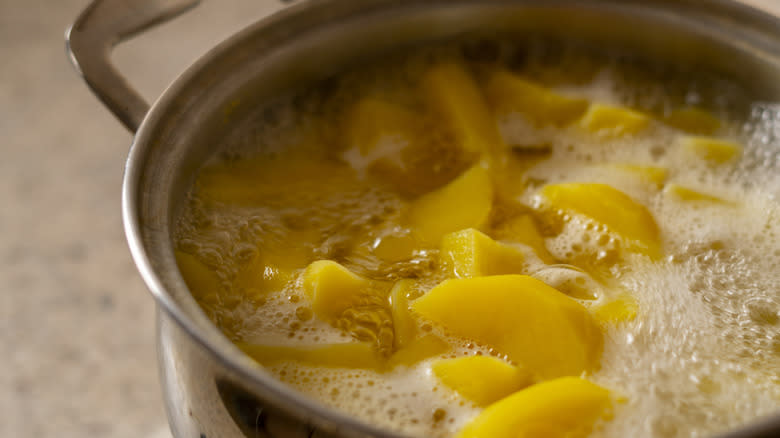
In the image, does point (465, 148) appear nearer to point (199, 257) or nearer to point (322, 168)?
point (322, 168)

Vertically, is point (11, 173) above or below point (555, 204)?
below

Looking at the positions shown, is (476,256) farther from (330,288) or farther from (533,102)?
(533,102)

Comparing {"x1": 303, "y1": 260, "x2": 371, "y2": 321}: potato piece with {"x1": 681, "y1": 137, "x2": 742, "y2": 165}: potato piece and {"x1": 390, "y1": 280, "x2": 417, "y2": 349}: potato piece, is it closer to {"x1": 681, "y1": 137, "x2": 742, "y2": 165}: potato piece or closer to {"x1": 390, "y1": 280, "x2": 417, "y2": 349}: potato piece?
{"x1": 390, "y1": 280, "x2": 417, "y2": 349}: potato piece

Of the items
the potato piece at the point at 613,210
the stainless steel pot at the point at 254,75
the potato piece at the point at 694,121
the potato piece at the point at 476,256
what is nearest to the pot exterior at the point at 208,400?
the stainless steel pot at the point at 254,75

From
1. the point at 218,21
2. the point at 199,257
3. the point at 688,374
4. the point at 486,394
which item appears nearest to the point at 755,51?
the point at 688,374

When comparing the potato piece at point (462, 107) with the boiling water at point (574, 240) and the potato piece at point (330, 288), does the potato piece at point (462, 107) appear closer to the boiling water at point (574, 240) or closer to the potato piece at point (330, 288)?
the boiling water at point (574, 240)

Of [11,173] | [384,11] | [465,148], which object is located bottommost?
[11,173]
